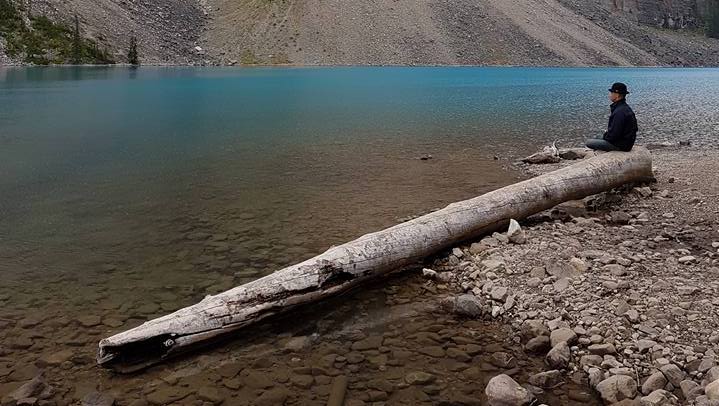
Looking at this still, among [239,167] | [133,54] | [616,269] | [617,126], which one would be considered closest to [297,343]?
[616,269]

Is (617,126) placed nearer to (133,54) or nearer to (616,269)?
(616,269)

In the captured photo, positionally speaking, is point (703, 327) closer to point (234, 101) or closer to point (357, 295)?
point (357, 295)

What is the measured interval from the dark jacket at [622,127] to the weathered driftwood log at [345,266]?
1.22 metres

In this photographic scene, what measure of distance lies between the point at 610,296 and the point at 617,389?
2.22 meters

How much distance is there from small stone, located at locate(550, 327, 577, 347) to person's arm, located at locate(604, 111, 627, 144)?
969 cm

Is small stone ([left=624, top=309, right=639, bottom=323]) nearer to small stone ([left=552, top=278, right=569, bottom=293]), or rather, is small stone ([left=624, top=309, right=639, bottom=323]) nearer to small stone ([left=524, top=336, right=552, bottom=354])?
small stone ([left=552, top=278, right=569, bottom=293])

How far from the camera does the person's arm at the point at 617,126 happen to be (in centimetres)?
1511

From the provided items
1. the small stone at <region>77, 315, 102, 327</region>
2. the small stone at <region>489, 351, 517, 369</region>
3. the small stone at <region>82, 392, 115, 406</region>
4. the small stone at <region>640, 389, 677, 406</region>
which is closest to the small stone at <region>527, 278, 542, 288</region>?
the small stone at <region>489, 351, 517, 369</region>

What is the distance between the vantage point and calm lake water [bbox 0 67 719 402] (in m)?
9.41

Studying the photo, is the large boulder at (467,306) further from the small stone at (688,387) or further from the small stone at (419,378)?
the small stone at (688,387)

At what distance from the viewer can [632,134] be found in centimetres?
1507

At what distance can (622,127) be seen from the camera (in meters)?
15.1

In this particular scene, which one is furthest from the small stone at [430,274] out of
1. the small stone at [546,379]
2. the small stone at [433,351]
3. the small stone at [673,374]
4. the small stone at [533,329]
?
the small stone at [673,374]

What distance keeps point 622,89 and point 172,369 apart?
13.7 metres
